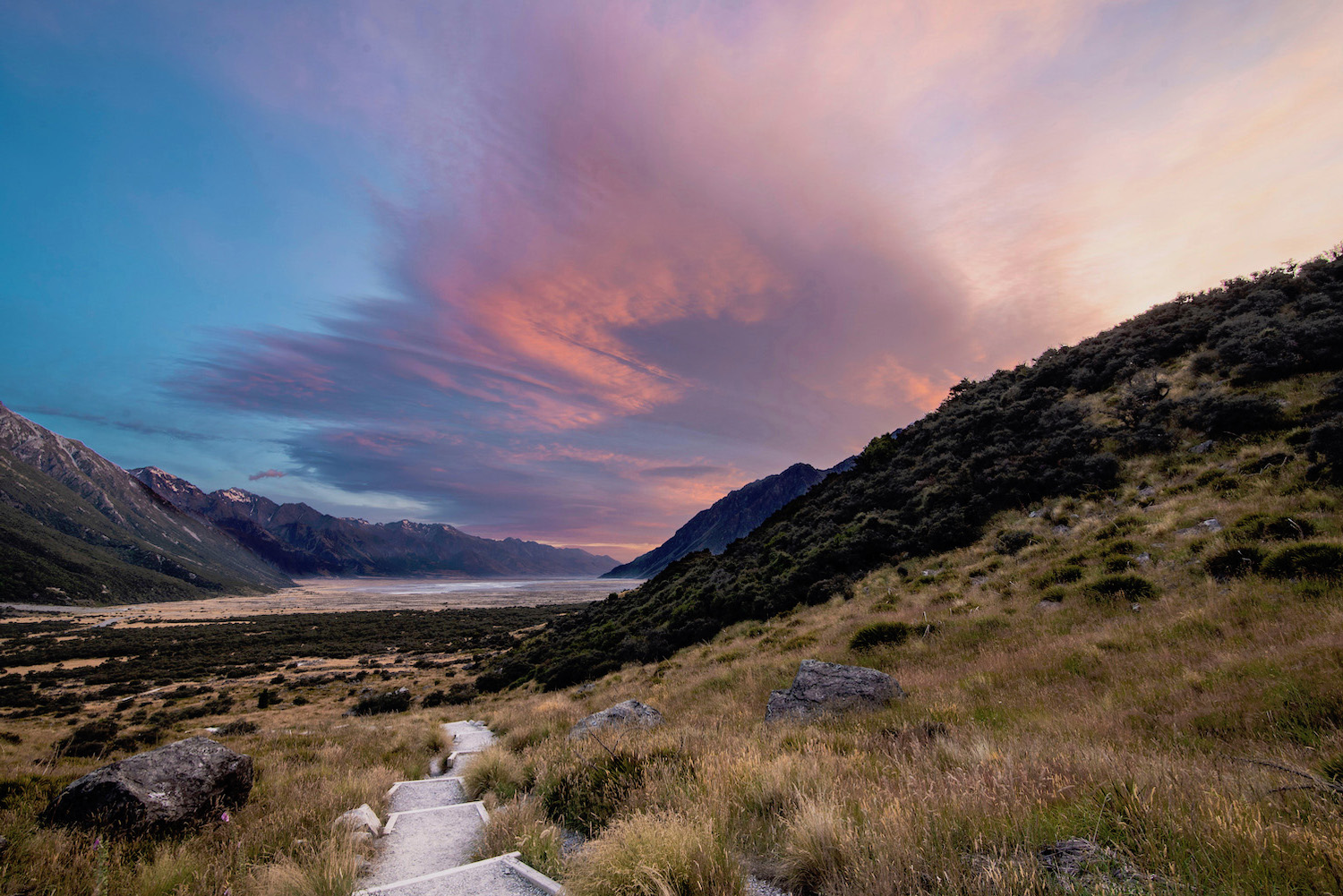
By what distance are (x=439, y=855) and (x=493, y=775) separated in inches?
155

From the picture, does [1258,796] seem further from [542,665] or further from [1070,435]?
[542,665]

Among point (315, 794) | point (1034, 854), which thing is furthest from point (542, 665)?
point (1034, 854)

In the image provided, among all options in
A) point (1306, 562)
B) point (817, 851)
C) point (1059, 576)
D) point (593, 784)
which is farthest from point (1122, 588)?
point (593, 784)

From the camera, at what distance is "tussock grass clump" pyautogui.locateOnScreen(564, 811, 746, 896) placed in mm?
3930

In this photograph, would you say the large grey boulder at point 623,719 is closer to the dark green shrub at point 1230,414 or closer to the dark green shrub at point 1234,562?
the dark green shrub at point 1234,562

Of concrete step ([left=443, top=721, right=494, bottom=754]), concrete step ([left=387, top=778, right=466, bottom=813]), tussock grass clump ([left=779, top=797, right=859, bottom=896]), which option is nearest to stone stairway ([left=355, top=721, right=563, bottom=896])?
concrete step ([left=387, top=778, right=466, bottom=813])

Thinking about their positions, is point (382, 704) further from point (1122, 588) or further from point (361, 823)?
point (1122, 588)

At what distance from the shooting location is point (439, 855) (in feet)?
21.7

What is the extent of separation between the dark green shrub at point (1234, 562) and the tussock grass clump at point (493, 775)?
15.9 metres

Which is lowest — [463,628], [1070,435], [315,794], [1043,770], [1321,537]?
[463,628]

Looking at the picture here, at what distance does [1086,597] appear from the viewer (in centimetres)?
1310

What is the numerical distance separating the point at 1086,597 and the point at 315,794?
17.5m

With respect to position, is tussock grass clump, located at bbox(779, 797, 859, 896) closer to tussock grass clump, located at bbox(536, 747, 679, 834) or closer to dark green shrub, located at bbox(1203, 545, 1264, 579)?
tussock grass clump, located at bbox(536, 747, 679, 834)

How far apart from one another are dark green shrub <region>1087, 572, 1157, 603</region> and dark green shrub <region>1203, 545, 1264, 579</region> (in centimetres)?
119
